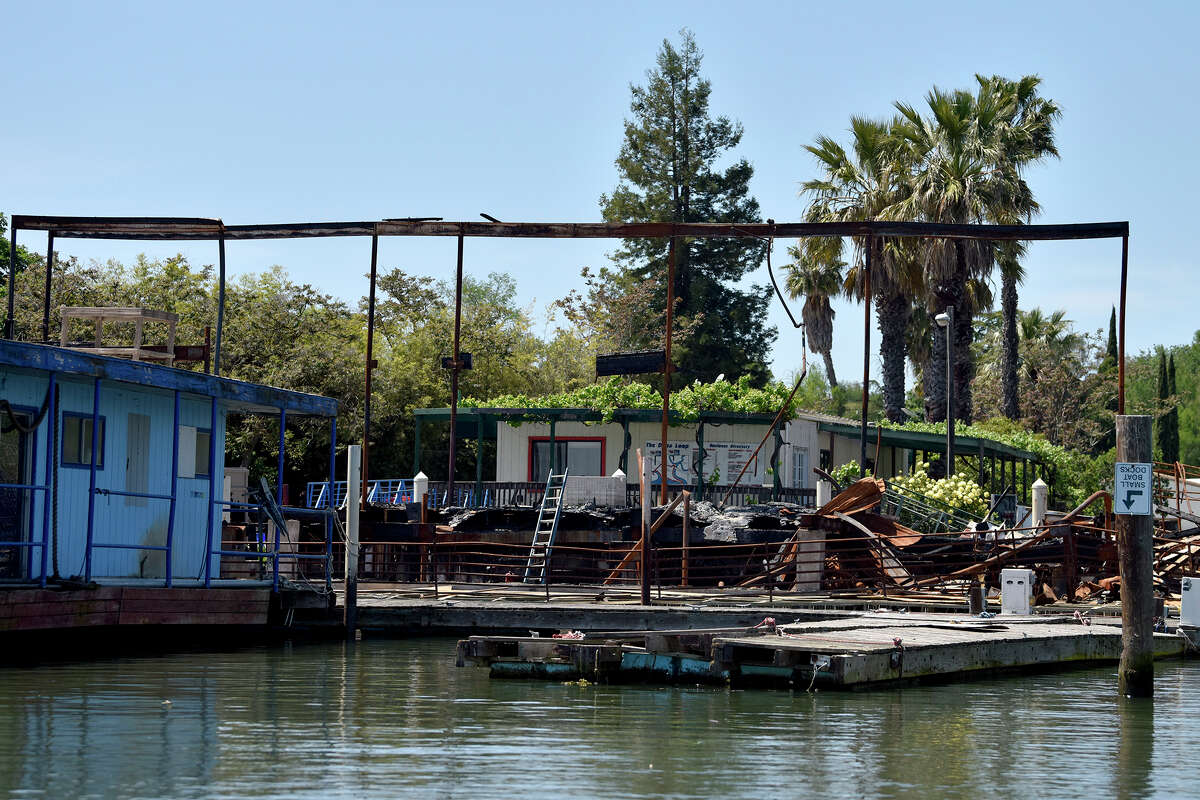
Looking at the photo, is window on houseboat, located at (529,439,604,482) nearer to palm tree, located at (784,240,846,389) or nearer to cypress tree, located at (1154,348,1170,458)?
palm tree, located at (784,240,846,389)

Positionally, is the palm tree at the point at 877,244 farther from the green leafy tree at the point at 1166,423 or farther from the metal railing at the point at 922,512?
the green leafy tree at the point at 1166,423

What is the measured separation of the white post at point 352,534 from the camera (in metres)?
21.5

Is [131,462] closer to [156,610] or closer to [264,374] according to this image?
[156,610]

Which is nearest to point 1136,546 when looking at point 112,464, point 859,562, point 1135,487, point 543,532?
point 1135,487

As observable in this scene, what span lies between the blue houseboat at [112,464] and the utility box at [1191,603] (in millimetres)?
12384

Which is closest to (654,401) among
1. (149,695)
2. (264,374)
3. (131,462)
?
(264,374)

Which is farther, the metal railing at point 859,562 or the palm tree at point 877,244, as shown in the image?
the palm tree at point 877,244

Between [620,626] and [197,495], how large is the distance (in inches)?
258

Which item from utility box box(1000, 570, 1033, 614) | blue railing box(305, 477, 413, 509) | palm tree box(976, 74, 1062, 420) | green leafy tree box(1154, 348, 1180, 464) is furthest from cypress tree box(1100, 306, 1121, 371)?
utility box box(1000, 570, 1033, 614)

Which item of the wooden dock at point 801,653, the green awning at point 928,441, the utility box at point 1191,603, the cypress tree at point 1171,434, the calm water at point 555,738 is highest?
the cypress tree at point 1171,434

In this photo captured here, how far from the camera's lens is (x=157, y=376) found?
2014 cm

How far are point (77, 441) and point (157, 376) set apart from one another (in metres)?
1.33

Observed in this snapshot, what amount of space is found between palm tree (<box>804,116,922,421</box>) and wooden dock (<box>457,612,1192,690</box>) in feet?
84.1

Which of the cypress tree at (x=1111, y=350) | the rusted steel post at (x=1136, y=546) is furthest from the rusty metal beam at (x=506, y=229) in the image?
the cypress tree at (x=1111, y=350)
